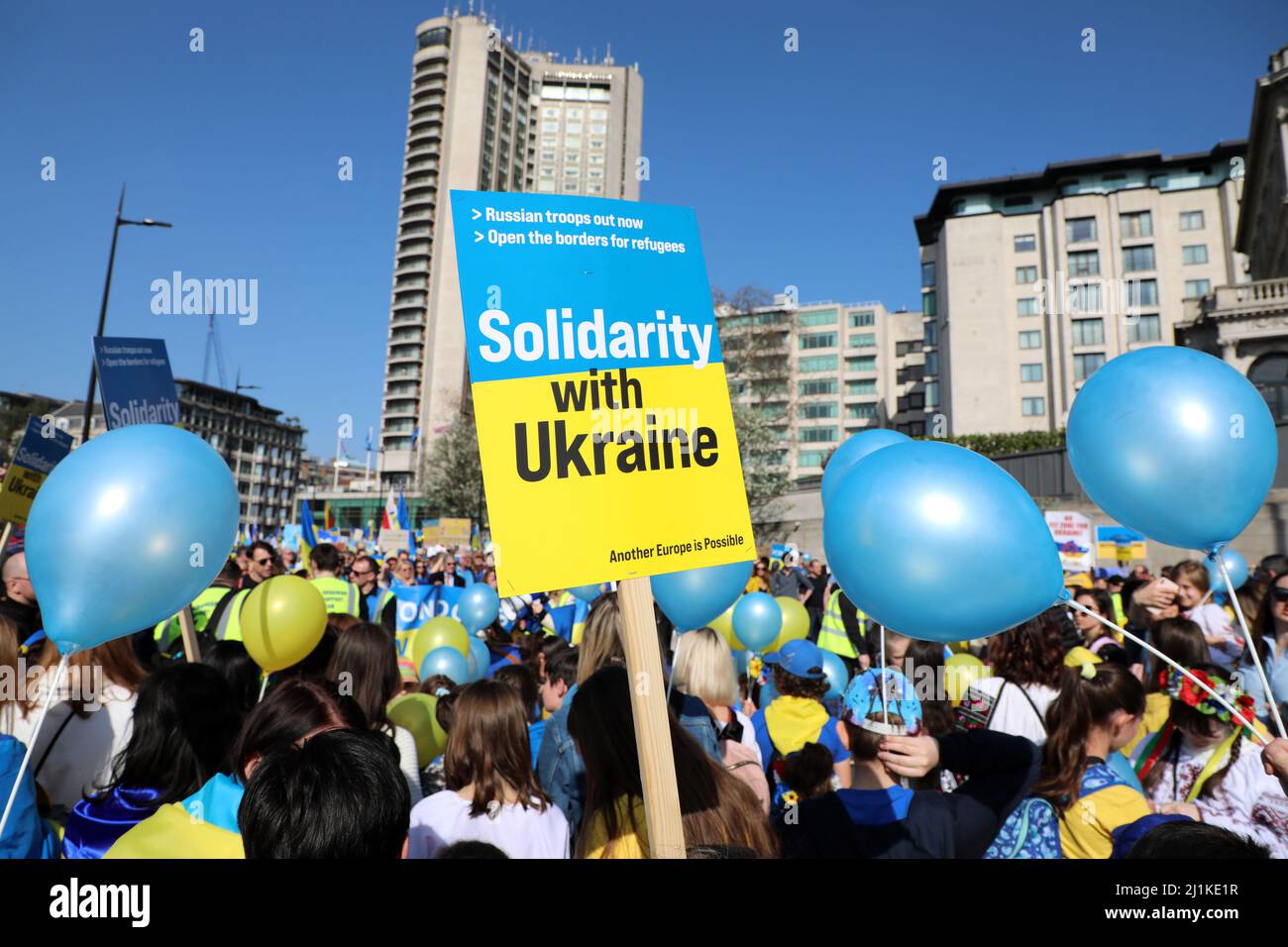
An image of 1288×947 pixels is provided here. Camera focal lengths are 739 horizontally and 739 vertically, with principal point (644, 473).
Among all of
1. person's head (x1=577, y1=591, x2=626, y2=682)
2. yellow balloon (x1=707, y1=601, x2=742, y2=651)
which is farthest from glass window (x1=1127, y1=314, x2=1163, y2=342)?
person's head (x1=577, y1=591, x2=626, y2=682)

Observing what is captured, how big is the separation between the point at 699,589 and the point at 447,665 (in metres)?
1.95

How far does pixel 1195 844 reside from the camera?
4.91 ft

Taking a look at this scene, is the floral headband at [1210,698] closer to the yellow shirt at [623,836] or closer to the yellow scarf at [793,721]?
the yellow scarf at [793,721]

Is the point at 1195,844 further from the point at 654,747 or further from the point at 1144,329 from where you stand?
the point at 1144,329

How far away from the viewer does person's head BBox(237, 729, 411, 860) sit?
4.83 ft

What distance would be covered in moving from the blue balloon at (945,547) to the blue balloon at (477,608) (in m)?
5.73

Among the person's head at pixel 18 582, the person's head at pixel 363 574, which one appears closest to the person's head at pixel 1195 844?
the person's head at pixel 18 582

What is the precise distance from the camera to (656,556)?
1.89m

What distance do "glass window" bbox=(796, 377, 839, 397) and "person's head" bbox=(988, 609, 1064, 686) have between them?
76.0 meters

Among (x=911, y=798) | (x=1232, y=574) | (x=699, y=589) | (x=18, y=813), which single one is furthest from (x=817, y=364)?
(x=18, y=813)

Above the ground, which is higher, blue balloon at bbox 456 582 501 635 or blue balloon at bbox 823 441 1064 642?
blue balloon at bbox 823 441 1064 642

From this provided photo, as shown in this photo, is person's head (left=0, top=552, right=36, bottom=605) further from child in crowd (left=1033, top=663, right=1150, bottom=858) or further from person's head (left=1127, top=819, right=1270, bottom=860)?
person's head (left=1127, top=819, right=1270, bottom=860)

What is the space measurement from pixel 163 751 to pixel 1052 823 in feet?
9.24

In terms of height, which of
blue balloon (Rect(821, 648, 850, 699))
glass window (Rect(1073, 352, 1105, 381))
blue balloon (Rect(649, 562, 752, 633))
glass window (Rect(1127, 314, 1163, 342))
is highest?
glass window (Rect(1127, 314, 1163, 342))
